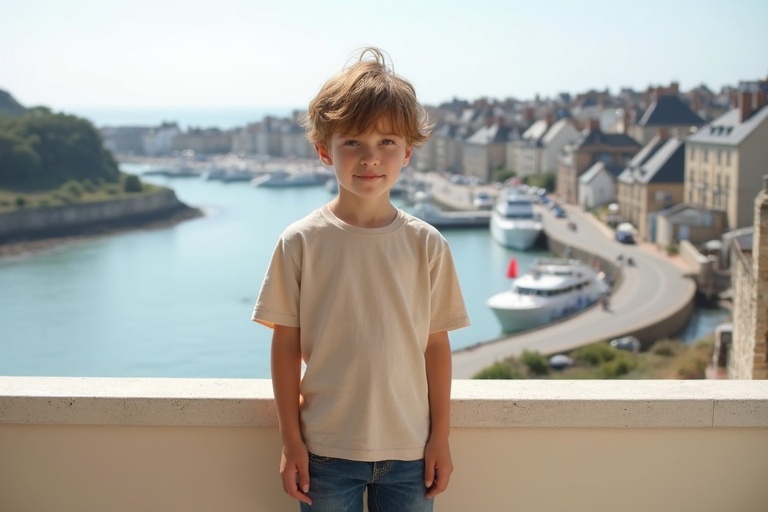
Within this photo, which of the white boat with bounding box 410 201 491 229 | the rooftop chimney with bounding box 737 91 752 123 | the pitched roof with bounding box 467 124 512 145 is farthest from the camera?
the pitched roof with bounding box 467 124 512 145

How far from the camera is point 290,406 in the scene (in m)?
1.26

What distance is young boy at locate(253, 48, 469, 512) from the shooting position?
48.7 inches

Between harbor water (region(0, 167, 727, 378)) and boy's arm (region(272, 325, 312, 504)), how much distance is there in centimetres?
1148

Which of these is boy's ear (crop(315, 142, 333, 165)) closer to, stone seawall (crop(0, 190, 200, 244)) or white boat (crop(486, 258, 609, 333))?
white boat (crop(486, 258, 609, 333))

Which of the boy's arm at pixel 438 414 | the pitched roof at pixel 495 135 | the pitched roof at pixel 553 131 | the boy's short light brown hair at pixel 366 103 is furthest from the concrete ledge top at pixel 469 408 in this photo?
the pitched roof at pixel 495 135

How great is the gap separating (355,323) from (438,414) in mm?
165

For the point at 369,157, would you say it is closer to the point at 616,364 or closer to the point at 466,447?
the point at 466,447

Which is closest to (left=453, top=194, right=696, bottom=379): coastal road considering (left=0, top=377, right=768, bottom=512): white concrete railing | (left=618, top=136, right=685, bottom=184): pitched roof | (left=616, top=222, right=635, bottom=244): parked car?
(left=616, top=222, right=635, bottom=244): parked car

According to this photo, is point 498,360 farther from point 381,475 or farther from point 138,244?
point 138,244

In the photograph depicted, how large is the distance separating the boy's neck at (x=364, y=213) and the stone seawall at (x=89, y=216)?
30.5 m

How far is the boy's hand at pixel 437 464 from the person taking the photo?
1.26 m

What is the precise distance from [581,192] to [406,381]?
29593mm

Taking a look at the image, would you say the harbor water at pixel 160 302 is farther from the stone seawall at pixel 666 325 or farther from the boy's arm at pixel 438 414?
the boy's arm at pixel 438 414

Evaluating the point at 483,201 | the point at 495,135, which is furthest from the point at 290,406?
the point at 495,135
